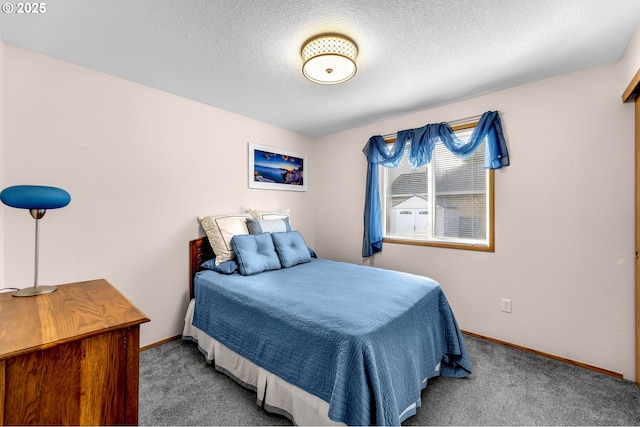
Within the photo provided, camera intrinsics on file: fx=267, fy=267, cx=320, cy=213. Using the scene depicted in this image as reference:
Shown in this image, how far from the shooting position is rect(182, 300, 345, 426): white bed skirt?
142cm

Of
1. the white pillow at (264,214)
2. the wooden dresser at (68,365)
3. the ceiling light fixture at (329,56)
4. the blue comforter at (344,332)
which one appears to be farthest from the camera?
the white pillow at (264,214)

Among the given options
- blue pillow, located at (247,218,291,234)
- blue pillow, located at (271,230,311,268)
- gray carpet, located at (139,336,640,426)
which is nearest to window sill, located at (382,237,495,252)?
gray carpet, located at (139,336,640,426)

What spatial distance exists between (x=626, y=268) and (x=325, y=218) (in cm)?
296

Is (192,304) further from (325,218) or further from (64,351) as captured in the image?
(325,218)

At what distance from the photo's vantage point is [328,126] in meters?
3.55

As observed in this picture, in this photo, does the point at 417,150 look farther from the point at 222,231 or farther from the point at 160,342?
the point at 160,342

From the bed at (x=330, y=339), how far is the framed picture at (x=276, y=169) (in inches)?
52.6

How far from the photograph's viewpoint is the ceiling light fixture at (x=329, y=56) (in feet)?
5.65

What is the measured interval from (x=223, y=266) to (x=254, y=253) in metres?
0.29

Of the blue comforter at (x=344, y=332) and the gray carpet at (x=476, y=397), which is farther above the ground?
the blue comforter at (x=344, y=332)

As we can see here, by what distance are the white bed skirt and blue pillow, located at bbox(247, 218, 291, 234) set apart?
1081 mm

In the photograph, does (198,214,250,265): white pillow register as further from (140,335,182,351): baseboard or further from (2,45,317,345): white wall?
(140,335,182,351): baseboard

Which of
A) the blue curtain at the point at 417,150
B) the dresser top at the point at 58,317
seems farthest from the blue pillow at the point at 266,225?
the dresser top at the point at 58,317

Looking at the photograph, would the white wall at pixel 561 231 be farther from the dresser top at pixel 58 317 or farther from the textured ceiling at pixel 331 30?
the dresser top at pixel 58 317
